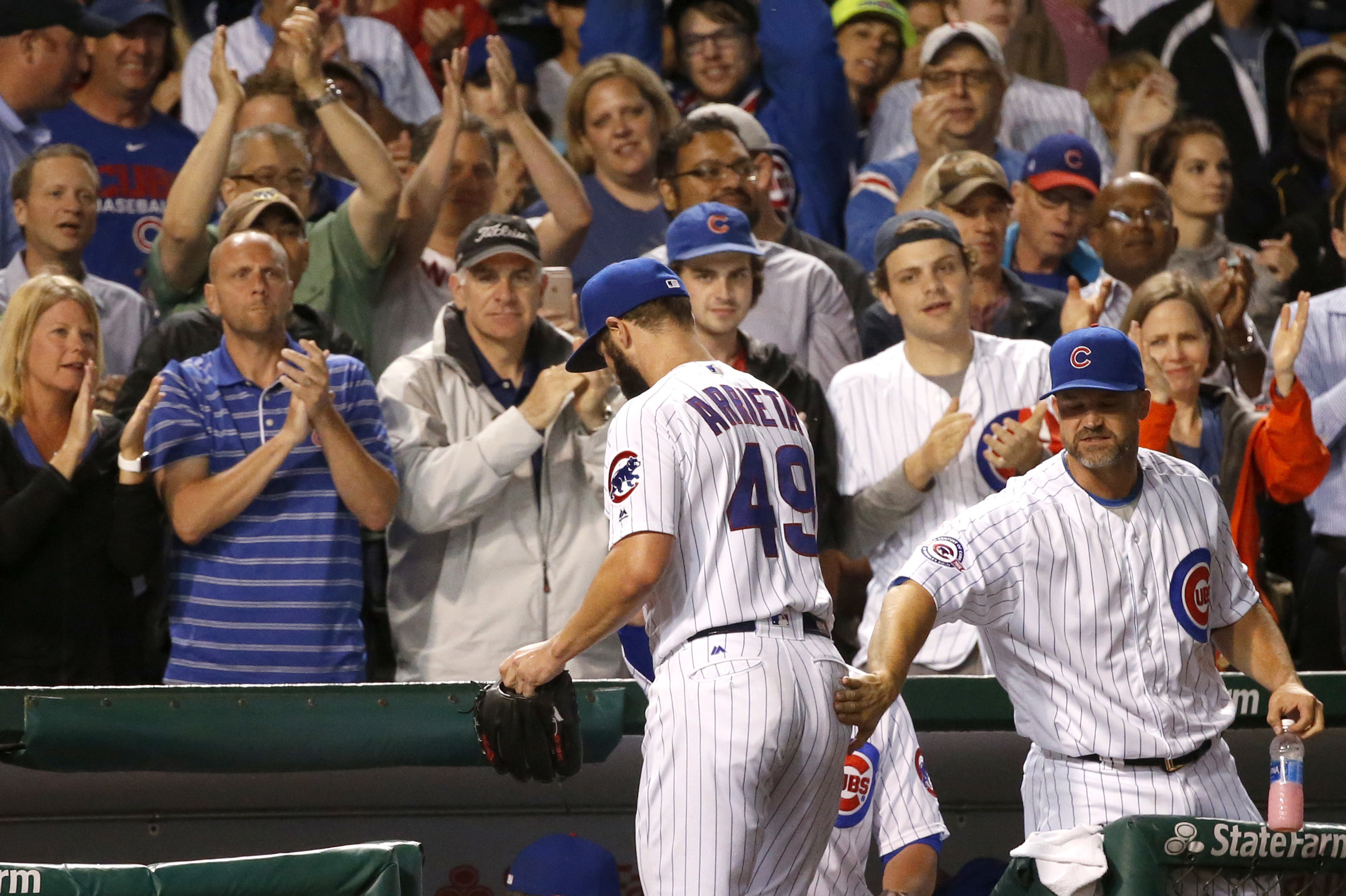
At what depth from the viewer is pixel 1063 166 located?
6.26 meters

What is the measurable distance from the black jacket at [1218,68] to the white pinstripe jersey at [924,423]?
10.5 ft

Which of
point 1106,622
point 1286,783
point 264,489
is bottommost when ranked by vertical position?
point 1286,783

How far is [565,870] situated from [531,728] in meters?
0.71

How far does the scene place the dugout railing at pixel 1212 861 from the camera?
3215mm

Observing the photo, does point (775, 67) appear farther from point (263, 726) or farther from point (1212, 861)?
point (1212, 861)

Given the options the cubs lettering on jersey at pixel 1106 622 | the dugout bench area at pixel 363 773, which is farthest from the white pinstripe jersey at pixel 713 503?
the dugout bench area at pixel 363 773

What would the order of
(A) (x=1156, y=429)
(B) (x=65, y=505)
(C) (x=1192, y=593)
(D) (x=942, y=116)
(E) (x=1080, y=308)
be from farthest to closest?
(D) (x=942, y=116), (E) (x=1080, y=308), (A) (x=1156, y=429), (B) (x=65, y=505), (C) (x=1192, y=593)

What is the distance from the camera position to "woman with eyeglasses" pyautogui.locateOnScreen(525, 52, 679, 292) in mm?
6203

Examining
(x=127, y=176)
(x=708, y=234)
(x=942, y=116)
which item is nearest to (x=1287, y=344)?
(x=708, y=234)

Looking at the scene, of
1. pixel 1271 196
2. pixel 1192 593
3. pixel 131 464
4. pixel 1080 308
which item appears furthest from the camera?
pixel 1271 196

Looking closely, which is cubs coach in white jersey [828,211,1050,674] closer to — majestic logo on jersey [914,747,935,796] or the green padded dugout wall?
majestic logo on jersey [914,747,935,796]

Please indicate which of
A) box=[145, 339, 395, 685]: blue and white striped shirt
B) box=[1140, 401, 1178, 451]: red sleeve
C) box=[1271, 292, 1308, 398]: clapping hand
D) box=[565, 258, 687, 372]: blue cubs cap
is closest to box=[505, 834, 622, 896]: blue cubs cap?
box=[145, 339, 395, 685]: blue and white striped shirt

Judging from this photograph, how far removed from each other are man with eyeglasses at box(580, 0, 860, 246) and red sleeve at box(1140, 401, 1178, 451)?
90.1 inches

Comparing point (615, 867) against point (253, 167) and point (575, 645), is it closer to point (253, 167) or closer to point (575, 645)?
point (575, 645)
